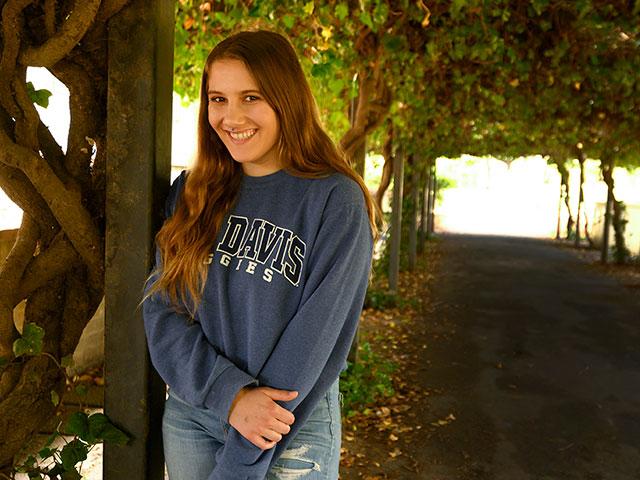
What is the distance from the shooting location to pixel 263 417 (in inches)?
63.3

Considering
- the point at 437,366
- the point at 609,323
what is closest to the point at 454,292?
the point at 609,323

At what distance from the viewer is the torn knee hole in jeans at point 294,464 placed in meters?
1.72

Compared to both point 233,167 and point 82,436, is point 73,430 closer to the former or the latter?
point 82,436

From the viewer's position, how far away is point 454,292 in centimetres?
1212

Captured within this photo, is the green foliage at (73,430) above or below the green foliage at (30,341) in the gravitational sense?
below

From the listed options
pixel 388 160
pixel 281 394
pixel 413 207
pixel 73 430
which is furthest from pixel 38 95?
pixel 413 207

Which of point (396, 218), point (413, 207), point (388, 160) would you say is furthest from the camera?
point (413, 207)

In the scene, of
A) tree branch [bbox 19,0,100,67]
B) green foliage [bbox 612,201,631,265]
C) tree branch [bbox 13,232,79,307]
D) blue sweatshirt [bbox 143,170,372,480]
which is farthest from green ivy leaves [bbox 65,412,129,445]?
green foliage [bbox 612,201,631,265]

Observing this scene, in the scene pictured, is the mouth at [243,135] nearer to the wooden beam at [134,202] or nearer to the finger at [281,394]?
the wooden beam at [134,202]

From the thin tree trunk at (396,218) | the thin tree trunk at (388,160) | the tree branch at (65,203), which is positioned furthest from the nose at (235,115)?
the thin tree trunk at (396,218)

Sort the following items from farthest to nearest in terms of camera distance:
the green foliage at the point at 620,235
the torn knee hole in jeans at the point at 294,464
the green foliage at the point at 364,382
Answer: the green foliage at the point at 620,235 → the green foliage at the point at 364,382 → the torn knee hole in jeans at the point at 294,464

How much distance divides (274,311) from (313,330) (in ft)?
0.40

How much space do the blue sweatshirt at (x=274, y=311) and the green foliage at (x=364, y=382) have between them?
382 centimetres

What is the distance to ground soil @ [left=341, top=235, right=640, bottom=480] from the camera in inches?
181
